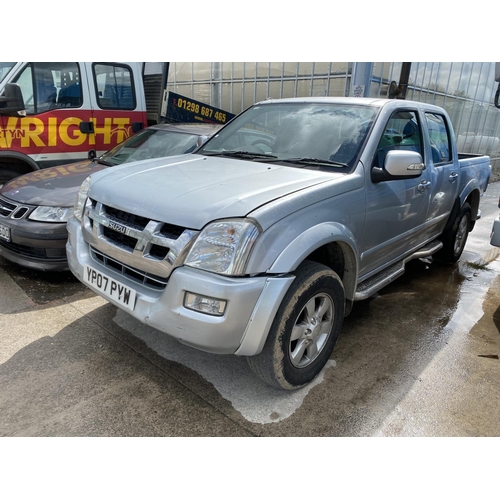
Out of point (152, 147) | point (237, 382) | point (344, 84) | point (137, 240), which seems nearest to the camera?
point (137, 240)

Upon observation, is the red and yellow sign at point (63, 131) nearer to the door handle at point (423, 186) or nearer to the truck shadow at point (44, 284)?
the truck shadow at point (44, 284)

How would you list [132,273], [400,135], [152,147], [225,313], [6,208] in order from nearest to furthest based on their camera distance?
1. [225,313]
2. [132,273]
3. [400,135]
4. [6,208]
5. [152,147]

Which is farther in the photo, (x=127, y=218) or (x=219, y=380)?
(x=219, y=380)

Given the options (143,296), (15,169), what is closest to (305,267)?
(143,296)

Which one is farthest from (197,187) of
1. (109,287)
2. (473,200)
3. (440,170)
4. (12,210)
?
(473,200)

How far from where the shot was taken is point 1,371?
8.25 ft

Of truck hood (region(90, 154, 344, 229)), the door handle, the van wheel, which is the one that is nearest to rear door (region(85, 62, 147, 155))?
the van wheel

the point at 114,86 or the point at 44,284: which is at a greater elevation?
the point at 114,86

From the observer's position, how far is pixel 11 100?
15.0 ft

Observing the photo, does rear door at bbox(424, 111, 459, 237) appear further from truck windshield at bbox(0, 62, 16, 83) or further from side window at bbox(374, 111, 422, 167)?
truck windshield at bbox(0, 62, 16, 83)

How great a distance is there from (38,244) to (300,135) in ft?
Result: 7.95

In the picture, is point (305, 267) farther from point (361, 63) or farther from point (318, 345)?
point (361, 63)

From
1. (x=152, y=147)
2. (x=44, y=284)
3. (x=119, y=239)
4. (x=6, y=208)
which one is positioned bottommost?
(x=44, y=284)

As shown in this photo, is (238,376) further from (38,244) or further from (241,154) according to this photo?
(38,244)
